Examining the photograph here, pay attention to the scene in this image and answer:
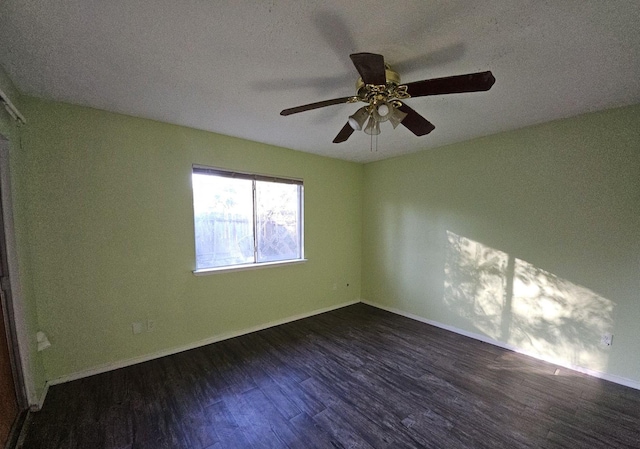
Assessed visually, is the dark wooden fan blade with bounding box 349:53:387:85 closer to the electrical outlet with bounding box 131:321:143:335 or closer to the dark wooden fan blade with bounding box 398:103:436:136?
the dark wooden fan blade with bounding box 398:103:436:136

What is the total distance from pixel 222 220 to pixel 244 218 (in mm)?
271

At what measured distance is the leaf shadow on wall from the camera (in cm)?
227

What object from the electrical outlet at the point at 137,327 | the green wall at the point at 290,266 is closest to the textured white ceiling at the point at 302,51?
the green wall at the point at 290,266

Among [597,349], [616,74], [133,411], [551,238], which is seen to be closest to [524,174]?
[551,238]

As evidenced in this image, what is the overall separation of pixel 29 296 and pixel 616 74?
14.7 feet

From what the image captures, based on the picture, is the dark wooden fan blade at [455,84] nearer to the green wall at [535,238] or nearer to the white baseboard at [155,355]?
the green wall at [535,238]

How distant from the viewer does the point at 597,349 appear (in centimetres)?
223

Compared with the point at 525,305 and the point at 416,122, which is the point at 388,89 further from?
the point at 525,305

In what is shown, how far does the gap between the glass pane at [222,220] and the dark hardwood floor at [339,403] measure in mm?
1028

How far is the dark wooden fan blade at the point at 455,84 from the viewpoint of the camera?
119cm

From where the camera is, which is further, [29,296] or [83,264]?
[83,264]

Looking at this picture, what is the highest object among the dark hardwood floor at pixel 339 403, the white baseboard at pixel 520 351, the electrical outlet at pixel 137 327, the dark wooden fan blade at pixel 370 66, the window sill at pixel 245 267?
the dark wooden fan blade at pixel 370 66

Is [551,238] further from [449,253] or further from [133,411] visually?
[133,411]

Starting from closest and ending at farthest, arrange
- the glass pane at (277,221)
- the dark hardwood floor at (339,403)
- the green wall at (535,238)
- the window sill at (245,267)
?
the dark hardwood floor at (339,403)
the green wall at (535,238)
the window sill at (245,267)
the glass pane at (277,221)
